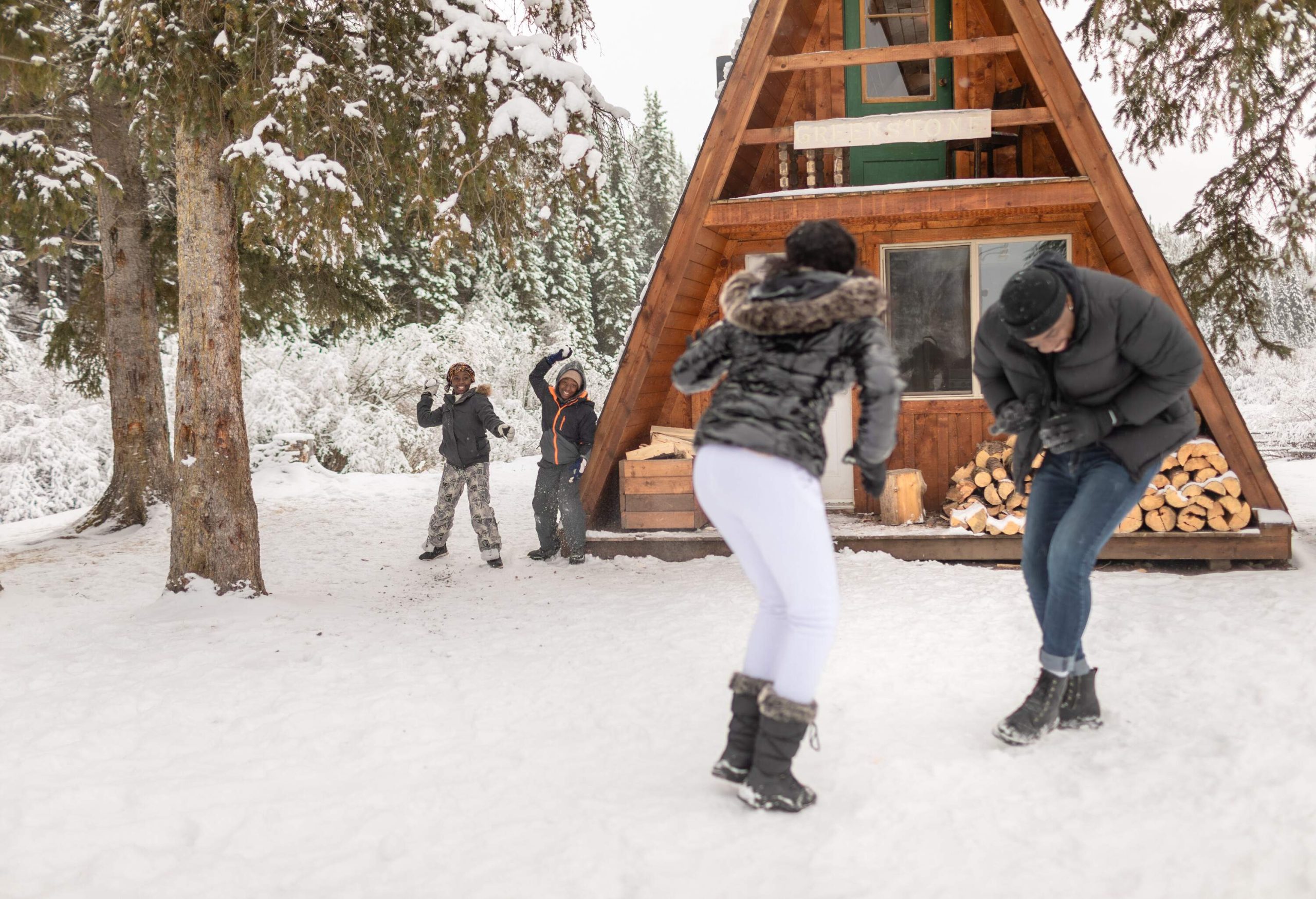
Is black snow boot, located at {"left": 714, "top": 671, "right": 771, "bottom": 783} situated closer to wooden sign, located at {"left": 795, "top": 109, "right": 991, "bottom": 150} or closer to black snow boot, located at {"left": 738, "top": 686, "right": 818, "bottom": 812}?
black snow boot, located at {"left": 738, "top": 686, "right": 818, "bottom": 812}

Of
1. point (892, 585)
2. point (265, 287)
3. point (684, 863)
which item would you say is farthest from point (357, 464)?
point (684, 863)

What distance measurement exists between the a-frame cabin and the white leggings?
4685 mm

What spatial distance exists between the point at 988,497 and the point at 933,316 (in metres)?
1.97

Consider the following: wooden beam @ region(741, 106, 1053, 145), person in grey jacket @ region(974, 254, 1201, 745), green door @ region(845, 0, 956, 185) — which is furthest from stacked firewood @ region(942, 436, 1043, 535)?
person in grey jacket @ region(974, 254, 1201, 745)

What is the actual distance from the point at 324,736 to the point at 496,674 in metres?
1.02

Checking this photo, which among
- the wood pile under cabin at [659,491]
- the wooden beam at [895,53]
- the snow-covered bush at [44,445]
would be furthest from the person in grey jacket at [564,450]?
the snow-covered bush at [44,445]

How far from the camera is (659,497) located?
787 centimetres

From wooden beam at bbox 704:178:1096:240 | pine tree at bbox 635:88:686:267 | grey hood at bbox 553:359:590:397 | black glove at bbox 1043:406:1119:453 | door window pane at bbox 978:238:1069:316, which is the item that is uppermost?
pine tree at bbox 635:88:686:267

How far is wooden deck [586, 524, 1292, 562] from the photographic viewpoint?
6.64 m

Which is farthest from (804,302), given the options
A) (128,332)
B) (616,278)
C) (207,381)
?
(616,278)

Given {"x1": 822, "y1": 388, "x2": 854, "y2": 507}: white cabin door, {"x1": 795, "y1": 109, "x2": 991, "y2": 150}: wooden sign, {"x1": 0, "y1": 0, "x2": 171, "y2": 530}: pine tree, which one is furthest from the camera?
{"x1": 822, "y1": 388, "x2": 854, "y2": 507}: white cabin door

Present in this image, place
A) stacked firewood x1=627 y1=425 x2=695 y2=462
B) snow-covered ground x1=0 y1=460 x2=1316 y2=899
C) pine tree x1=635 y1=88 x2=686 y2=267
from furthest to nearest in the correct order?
pine tree x1=635 y1=88 x2=686 y2=267, stacked firewood x1=627 y1=425 x2=695 y2=462, snow-covered ground x1=0 y1=460 x2=1316 y2=899

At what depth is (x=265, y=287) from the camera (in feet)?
33.0

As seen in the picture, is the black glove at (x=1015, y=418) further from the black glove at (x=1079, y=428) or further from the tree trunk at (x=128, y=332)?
the tree trunk at (x=128, y=332)
